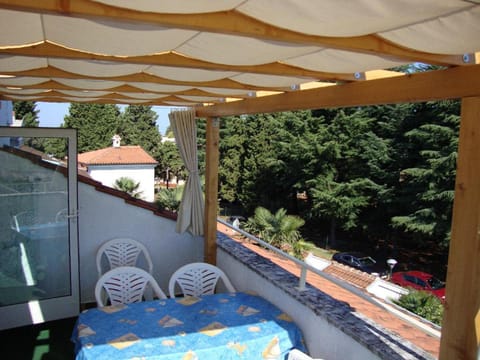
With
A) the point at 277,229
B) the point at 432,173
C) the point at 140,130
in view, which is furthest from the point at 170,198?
the point at 140,130

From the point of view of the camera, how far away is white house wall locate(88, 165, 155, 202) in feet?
72.2

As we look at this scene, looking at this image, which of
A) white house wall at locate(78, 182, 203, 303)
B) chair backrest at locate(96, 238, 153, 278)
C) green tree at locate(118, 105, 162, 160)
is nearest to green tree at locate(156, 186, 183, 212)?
white house wall at locate(78, 182, 203, 303)

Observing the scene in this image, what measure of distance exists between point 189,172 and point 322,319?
2.64m

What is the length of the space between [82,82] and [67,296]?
7.97 ft

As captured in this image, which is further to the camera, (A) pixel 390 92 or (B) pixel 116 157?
(B) pixel 116 157

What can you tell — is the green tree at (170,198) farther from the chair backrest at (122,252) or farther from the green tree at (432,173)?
the chair backrest at (122,252)

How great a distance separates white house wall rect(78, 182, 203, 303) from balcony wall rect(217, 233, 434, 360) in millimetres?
1114

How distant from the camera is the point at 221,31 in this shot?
1.31 metres

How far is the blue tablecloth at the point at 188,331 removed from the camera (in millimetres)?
2484

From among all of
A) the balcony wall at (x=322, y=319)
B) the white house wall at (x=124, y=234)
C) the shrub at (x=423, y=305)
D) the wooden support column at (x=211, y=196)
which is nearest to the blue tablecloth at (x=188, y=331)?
the balcony wall at (x=322, y=319)

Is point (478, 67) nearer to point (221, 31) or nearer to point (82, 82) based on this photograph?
point (221, 31)

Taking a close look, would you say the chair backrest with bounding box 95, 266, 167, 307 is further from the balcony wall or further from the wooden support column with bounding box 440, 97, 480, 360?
the wooden support column with bounding box 440, 97, 480, 360

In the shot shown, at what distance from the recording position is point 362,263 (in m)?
16.5

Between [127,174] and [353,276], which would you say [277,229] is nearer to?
[353,276]
